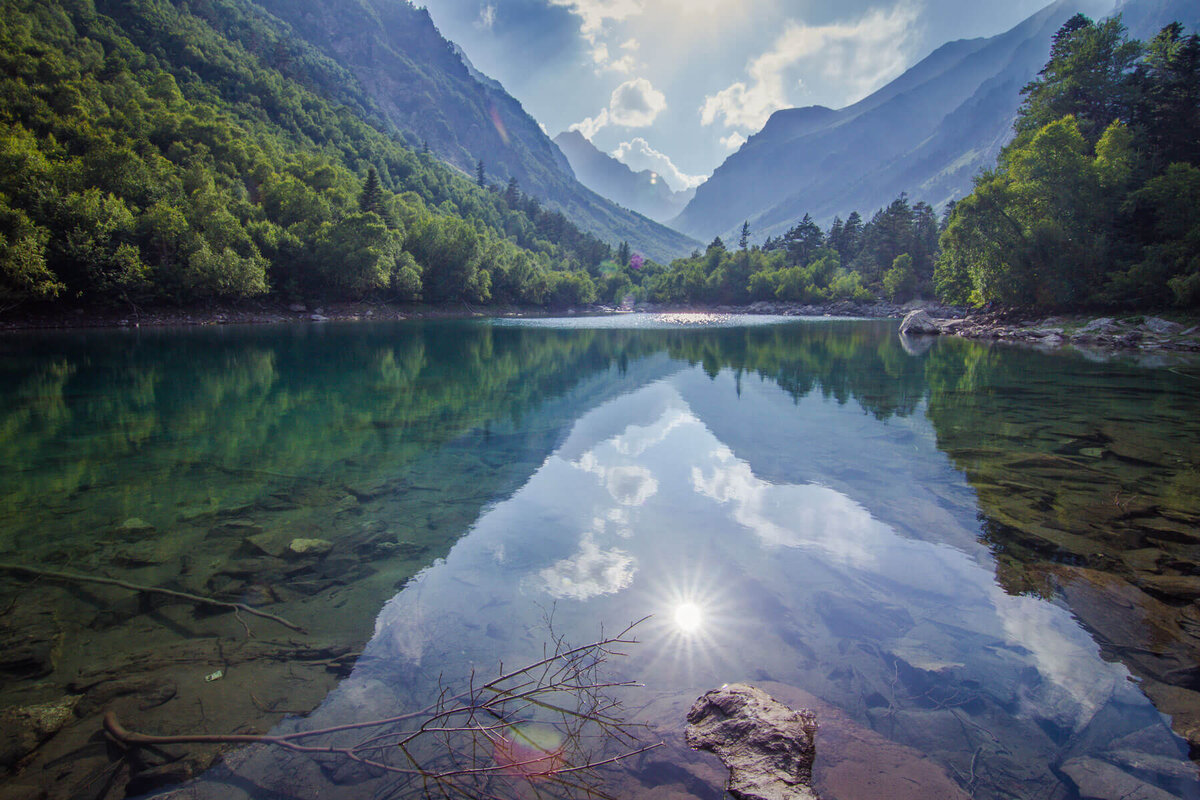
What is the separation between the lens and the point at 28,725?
4.66m

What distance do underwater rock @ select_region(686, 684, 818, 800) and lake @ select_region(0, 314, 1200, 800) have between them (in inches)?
6.4

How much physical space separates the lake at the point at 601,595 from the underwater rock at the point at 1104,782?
27 mm

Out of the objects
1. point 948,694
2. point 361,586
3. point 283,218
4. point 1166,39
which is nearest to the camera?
point 948,694

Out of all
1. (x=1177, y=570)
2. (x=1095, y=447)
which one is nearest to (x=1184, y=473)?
(x=1095, y=447)

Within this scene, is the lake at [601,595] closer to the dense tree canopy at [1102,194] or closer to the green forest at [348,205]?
the dense tree canopy at [1102,194]

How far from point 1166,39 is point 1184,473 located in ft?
214

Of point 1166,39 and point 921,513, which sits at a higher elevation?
point 1166,39

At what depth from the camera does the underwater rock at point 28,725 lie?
14.3 feet

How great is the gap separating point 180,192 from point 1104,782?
88215mm

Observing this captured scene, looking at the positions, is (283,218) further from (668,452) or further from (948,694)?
(948,694)

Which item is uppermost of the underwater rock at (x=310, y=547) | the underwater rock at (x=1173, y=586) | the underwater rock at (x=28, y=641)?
the underwater rock at (x=1173, y=586)

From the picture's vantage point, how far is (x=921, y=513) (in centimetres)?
1009

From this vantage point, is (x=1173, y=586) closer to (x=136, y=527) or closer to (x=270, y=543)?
(x=270, y=543)

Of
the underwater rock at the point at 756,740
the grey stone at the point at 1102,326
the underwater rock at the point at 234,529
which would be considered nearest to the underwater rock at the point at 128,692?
the underwater rock at the point at 234,529
